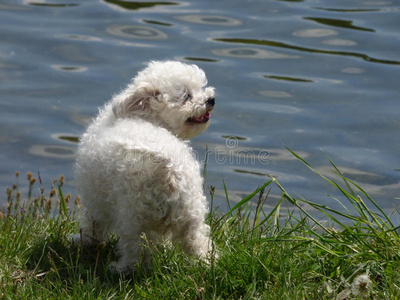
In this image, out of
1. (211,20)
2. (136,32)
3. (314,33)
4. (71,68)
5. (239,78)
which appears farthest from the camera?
(211,20)

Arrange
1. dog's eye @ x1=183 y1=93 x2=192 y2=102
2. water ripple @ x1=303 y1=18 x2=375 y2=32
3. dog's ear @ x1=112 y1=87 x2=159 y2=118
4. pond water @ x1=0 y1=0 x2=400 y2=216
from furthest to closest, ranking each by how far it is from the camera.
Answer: water ripple @ x1=303 y1=18 x2=375 y2=32, pond water @ x1=0 y1=0 x2=400 y2=216, dog's eye @ x1=183 y1=93 x2=192 y2=102, dog's ear @ x1=112 y1=87 x2=159 y2=118

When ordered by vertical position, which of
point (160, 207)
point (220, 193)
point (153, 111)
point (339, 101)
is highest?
point (153, 111)

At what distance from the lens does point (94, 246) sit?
17.8 ft

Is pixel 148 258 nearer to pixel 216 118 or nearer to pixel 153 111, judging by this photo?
pixel 153 111

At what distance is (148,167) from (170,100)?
0.93 meters

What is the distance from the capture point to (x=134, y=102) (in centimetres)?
545

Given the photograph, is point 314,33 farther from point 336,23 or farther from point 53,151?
point 53,151

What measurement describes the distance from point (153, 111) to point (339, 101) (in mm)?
5207

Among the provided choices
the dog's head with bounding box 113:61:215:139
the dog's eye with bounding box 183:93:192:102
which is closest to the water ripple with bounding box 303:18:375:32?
the dog's head with bounding box 113:61:215:139

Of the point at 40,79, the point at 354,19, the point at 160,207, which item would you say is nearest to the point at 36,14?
the point at 40,79

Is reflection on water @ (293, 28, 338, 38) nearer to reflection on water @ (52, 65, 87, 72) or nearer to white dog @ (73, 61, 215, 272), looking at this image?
reflection on water @ (52, 65, 87, 72)

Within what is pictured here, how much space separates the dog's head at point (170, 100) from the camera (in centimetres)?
546

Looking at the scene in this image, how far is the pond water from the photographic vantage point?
9273 millimetres

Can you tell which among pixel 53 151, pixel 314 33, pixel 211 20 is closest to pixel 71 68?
pixel 53 151
